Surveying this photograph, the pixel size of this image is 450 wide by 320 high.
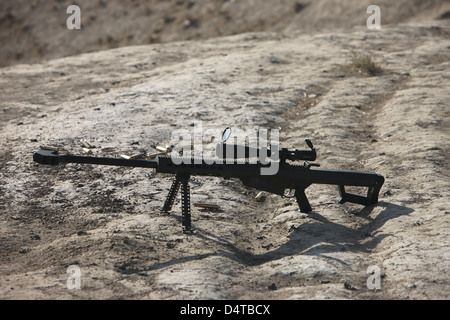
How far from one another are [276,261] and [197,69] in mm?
8861

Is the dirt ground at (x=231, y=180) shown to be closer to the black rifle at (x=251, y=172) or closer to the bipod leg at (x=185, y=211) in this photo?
the bipod leg at (x=185, y=211)

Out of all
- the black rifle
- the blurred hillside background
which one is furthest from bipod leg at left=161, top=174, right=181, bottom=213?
the blurred hillside background

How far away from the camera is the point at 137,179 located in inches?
379

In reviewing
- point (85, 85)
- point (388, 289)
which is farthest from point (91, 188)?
point (85, 85)

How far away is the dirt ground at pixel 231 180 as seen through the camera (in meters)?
6.69

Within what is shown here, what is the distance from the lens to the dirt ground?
22.0 feet

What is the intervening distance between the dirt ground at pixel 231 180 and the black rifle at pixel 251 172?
0.27 m

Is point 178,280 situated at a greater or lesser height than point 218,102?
lesser

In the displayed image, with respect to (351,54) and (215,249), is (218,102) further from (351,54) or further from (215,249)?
(215,249)

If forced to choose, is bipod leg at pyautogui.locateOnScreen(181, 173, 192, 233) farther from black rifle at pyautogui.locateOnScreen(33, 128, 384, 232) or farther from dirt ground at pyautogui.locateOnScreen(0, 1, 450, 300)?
dirt ground at pyautogui.locateOnScreen(0, 1, 450, 300)

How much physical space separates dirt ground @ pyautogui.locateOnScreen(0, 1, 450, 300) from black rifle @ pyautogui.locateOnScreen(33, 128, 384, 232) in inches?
10.8

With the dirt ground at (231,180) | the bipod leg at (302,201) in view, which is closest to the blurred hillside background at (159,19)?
the dirt ground at (231,180)

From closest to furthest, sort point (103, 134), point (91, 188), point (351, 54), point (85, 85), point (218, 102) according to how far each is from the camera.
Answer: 1. point (91, 188)
2. point (103, 134)
3. point (218, 102)
4. point (85, 85)
5. point (351, 54)

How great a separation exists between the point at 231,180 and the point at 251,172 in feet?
5.64
